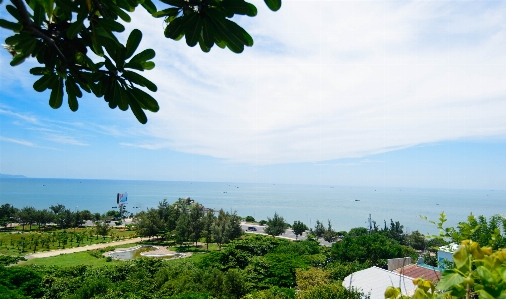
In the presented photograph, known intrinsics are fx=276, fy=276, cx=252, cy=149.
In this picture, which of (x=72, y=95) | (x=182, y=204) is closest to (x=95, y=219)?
(x=182, y=204)

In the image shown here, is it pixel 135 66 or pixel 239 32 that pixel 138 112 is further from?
pixel 239 32

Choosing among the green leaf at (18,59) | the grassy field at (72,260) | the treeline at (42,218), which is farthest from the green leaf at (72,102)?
the treeline at (42,218)

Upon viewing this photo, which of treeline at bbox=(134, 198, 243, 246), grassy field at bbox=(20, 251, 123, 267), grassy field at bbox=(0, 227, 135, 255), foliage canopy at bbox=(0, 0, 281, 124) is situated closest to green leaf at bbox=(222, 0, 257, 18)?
foliage canopy at bbox=(0, 0, 281, 124)

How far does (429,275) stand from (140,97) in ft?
47.7

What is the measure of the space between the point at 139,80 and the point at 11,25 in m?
0.62

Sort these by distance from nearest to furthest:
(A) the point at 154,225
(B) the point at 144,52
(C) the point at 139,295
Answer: (B) the point at 144,52 → (C) the point at 139,295 → (A) the point at 154,225

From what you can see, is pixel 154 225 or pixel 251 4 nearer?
pixel 251 4

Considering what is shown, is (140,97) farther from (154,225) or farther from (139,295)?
(154,225)

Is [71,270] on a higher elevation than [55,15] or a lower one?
lower

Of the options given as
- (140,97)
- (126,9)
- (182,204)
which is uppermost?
(126,9)

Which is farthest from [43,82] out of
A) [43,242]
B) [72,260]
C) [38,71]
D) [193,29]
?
[43,242]

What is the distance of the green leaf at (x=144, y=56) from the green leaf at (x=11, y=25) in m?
0.52

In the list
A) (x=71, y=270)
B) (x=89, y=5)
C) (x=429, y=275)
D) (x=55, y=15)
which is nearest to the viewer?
(x=89, y=5)

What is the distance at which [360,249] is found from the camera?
65.2 ft
